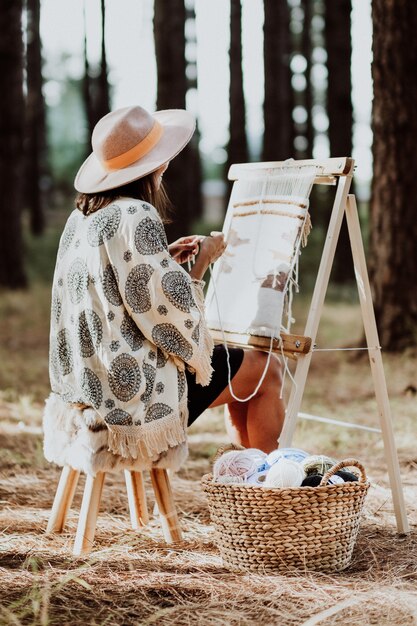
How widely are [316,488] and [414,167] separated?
419cm

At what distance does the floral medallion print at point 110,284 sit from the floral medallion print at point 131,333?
6cm

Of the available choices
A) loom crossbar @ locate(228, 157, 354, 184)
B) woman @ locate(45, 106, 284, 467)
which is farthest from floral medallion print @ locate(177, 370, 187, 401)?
loom crossbar @ locate(228, 157, 354, 184)

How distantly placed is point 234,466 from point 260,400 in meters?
0.46

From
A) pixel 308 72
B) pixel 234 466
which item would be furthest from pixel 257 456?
pixel 308 72

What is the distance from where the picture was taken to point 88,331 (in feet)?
9.24

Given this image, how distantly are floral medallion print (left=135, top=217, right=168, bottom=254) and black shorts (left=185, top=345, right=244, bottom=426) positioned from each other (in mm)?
A: 482

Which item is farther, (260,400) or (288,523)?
(260,400)

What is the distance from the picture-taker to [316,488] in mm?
2551

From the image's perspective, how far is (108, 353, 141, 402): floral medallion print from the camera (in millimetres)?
2752

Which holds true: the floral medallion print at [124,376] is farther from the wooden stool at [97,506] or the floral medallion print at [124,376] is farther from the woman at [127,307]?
the wooden stool at [97,506]

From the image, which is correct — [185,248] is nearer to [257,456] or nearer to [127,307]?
[127,307]

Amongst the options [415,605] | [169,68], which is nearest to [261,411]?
[415,605]

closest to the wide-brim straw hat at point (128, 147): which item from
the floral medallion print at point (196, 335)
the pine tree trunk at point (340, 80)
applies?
the floral medallion print at point (196, 335)

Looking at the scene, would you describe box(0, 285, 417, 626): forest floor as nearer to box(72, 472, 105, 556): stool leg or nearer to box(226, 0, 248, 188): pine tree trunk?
box(72, 472, 105, 556): stool leg
